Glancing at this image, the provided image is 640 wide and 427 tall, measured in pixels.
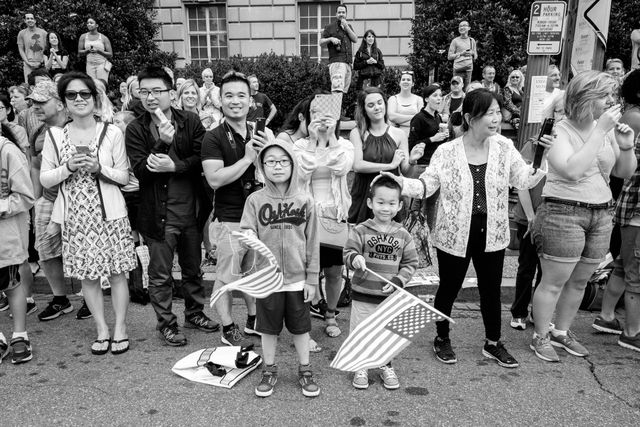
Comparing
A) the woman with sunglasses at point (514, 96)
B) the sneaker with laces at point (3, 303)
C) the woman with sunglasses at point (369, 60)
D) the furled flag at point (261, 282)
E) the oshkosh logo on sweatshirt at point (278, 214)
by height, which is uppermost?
the woman with sunglasses at point (369, 60)

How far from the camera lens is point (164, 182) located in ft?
13.3

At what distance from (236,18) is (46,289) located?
12749 mm

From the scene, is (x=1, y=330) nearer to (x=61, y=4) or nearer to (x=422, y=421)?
(x=422, y=421)

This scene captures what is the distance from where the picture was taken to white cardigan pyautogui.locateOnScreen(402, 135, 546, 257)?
11.8 ft

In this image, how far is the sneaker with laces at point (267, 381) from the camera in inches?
131

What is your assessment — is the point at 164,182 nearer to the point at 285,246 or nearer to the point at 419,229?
the point at 285,246

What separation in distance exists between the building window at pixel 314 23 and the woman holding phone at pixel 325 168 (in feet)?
41.4

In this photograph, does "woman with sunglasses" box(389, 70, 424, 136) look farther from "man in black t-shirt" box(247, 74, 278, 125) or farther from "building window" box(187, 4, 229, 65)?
"building window" box(187, 4, 229, 65)

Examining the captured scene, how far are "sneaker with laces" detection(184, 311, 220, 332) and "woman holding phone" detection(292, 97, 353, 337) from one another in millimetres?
1118

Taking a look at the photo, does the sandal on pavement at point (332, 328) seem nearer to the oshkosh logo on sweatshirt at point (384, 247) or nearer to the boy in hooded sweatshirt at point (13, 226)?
the oshkosh logo on sweatshirt at point (384, 247)

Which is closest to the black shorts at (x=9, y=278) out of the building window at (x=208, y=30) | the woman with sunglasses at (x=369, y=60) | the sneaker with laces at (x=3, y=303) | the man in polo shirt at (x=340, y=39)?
the sneaker with laces at (x=3, y=303)

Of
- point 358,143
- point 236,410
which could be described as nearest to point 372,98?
point 358,143

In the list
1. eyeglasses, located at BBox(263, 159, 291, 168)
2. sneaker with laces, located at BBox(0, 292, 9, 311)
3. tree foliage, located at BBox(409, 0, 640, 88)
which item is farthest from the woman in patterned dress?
tree foliage, located at BBox(409, 0, 640, 88)

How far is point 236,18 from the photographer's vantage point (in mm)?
16172
